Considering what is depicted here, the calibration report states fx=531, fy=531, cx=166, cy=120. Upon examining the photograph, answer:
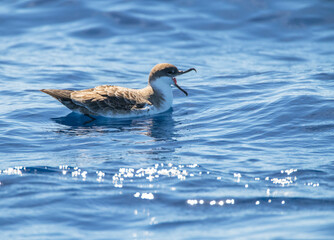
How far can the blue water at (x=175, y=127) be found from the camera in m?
6.54

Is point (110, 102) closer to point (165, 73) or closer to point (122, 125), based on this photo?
point (122, 125)

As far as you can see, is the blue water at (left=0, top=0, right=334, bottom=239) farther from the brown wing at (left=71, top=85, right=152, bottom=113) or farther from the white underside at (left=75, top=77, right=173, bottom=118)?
the brown wing at (left=71, top=85, right=152, bottom=113)

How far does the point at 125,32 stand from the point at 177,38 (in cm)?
194

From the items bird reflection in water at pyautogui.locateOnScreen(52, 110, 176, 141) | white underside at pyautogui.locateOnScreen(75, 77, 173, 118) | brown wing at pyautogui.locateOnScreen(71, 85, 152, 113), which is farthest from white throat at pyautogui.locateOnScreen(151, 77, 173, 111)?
brown wing at pyautogui.locateOnScreen(71, 85, 152, 113)

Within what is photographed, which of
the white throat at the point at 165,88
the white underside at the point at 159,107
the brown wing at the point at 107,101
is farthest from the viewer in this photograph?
the white throat at the point at 165,88

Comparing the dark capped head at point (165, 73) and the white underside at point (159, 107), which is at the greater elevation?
the dark capped head at point (165, 73)

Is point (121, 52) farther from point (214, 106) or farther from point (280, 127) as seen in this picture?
point (280, 127)

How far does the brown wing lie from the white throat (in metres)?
0.61

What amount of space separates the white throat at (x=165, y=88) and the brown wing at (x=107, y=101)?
2.01 ft

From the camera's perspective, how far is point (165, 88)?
39.6ft

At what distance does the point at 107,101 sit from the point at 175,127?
67.0 inches

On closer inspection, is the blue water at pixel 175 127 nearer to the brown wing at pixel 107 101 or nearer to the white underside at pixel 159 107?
the white underside at pixel 159 107

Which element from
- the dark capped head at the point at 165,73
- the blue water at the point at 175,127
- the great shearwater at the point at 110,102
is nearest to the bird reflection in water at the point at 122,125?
the blue water at the point at 175,127

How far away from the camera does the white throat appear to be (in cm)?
1198
